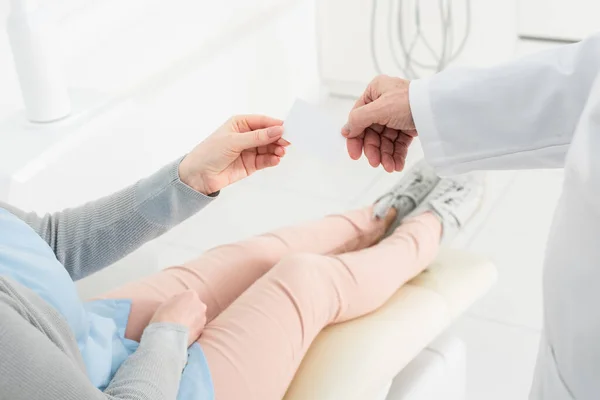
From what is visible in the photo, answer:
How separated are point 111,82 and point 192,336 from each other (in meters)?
1.06

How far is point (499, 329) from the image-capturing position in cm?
199

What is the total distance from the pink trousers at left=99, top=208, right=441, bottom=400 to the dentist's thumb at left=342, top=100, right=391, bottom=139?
0.33m

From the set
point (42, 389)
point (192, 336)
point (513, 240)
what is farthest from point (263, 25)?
point (42, 389)

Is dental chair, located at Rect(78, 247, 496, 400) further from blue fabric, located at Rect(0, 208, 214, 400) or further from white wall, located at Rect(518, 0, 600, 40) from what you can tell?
white wall, located at Rect(518, 0, 600, 40)

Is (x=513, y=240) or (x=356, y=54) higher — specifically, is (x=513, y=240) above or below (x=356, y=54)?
below

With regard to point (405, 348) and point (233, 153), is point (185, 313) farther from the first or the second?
point (405, 348)

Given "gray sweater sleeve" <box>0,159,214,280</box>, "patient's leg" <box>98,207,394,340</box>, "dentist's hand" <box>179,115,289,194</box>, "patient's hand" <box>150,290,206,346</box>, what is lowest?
"patient's leg" <box>98,207,394,340</box>

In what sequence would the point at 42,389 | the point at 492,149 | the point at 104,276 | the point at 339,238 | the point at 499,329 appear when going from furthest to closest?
the point at 499,329 < the point at 339,238 < the point at 104,276 < the point at 492,149 < the point at 42,389

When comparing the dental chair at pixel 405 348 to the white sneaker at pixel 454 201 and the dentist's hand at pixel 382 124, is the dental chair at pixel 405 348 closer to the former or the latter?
the white sneaker at pixel 454 201

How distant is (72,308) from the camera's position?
3.96 ft

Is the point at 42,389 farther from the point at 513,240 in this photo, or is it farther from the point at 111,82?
the point at 513,240

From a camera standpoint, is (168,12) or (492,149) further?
(168,12)

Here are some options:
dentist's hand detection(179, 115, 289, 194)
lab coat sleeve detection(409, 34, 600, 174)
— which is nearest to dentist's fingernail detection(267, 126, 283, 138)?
dentist's hand detection(179, 115, 289, 194)

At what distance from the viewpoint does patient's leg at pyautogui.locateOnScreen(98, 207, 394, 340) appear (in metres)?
1.49
